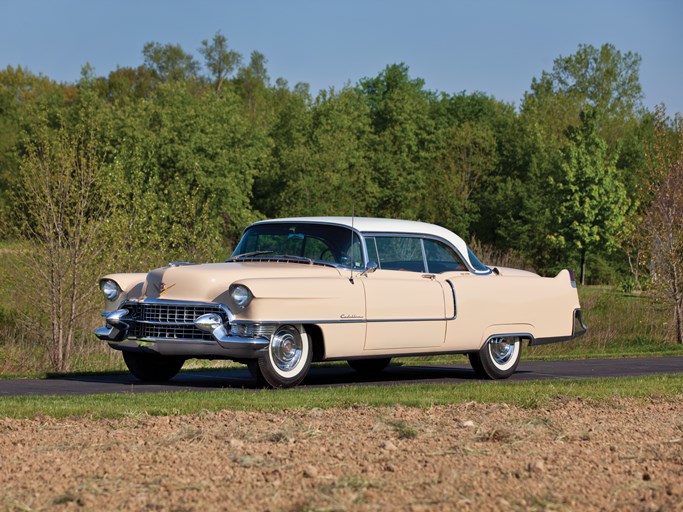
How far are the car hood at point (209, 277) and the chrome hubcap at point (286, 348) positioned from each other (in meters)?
0.58

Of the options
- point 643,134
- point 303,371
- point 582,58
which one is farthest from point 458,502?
point 582,58

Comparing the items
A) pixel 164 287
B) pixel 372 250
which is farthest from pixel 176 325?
pixel 372 250

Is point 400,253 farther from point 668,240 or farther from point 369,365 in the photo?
point 668,240

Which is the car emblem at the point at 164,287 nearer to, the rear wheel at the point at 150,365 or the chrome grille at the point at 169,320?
the chrome grille at the point at 169,320

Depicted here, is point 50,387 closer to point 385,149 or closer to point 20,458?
point 20,458

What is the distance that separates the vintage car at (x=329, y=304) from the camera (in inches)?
463

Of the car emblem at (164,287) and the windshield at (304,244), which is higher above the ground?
the windshield at (304,244)

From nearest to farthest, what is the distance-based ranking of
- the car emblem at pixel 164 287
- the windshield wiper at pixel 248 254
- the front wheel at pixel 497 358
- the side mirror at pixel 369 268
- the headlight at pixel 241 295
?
1. the headlight at pixel 241 295
2. the car emblem at pixel 164 287
3. the side mirror at pixel 369 268
4. the windshield wiper at pixel 248 254
5. the front wheel at pixel 497 358

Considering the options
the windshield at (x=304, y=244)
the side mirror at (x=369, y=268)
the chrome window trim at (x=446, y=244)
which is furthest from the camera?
the chrome window trim at (x=446, y=244)

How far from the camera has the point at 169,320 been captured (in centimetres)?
1209

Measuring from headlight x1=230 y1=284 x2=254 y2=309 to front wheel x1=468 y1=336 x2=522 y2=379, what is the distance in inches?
139

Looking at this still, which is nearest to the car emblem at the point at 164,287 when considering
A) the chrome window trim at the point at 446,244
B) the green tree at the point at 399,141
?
the chrome window trim at the point at 446,244

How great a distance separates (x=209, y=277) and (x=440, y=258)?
3145 mm

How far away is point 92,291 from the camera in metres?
21.4
